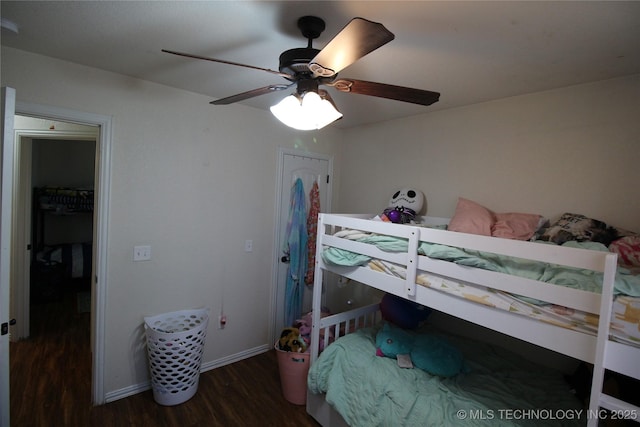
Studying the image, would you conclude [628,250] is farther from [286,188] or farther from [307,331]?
[286,188]

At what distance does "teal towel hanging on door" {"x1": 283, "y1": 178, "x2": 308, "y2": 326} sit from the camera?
3.04m

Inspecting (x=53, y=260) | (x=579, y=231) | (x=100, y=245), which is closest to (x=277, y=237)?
(x=100, y=245)

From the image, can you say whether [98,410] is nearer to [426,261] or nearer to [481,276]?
[426,261]

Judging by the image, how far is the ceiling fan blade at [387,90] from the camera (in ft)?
Result: 4.40

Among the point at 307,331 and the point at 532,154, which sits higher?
the point at 532,154

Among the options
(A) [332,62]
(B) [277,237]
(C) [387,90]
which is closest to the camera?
(A) [332,62]

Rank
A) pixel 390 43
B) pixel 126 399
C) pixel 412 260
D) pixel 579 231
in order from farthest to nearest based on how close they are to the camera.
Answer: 1. pixel 126 399
2. pixel 579 231
3. pixel 412 260
4. pixel 390 43

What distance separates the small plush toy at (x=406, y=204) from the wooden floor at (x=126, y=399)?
1.71 metres

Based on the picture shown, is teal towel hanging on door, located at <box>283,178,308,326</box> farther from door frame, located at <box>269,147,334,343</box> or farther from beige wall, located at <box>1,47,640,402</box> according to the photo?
beige wall, located at <box>1,47,640,402</box>

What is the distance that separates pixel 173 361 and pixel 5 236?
1.36 meters

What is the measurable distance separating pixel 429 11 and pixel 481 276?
1.16 meters

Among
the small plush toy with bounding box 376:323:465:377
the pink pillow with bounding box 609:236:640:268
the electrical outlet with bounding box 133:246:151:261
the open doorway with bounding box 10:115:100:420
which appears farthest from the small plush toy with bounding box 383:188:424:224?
the open doorway with bounding box 10:115:100:420

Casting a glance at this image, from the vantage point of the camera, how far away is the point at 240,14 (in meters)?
1.31

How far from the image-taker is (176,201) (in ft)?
7.91
